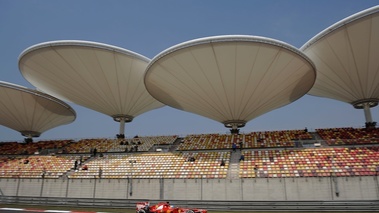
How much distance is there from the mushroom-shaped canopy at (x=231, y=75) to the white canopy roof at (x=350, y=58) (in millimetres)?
2985

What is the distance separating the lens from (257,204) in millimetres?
18203

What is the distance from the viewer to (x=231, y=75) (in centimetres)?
2633

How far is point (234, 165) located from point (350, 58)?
49.6ft

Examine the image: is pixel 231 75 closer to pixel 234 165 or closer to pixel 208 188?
pixel 234 165

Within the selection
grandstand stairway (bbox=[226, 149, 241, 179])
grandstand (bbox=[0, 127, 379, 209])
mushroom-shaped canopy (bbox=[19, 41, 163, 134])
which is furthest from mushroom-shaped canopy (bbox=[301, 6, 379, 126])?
mushroom-shaped canopy (bbox=[19, 41, 163, 134])

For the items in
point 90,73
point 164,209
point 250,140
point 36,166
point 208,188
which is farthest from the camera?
point 90,73

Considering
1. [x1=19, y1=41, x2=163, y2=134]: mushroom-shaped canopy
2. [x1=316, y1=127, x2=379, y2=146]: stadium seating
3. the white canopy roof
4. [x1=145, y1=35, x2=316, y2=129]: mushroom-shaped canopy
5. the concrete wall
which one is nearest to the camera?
the concrete wall

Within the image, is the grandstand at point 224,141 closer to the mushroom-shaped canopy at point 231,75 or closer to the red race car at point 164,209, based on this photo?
the mushroom-shaped canopy at point 231,75

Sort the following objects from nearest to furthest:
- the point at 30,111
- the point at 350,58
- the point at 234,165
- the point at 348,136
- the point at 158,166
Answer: the point at 234,165 < the point at 158,166 < the point at 350,58 < the point at 348,136 < the point at 30,111

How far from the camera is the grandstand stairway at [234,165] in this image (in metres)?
22.9

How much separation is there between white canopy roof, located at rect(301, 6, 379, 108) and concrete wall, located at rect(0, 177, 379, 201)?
12489 mm

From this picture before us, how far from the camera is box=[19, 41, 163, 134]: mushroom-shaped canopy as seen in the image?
29.1 meters

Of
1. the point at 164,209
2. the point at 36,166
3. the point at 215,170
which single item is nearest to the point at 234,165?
the point at 215,170

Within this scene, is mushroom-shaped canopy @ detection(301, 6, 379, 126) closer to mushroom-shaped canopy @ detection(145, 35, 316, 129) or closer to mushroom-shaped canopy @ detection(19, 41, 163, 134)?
mushroom-shaped canopy @ detection(145, 35, 316, 129)
